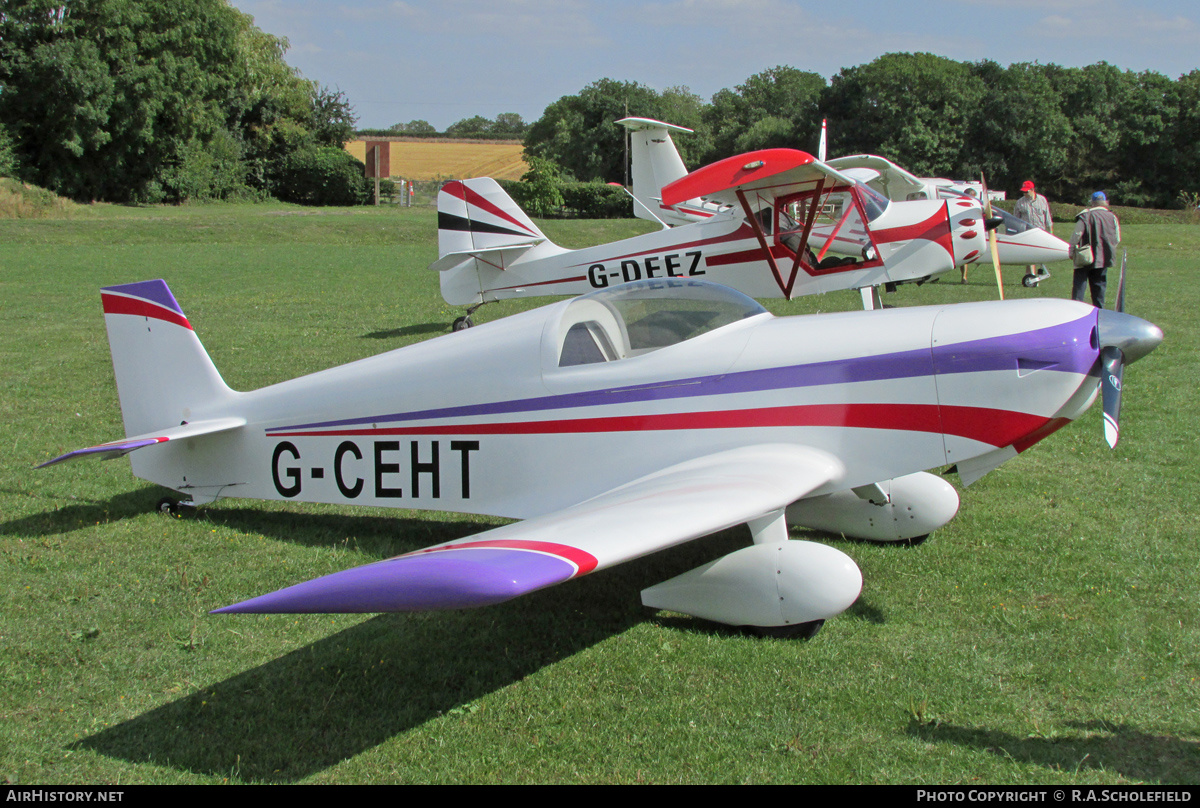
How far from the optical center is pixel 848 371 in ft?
15.9

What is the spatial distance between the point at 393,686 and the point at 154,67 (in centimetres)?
5371

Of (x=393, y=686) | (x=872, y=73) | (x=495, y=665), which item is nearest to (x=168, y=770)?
(x=393, y=686)

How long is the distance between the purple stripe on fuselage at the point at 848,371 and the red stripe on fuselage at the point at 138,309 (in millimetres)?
2272

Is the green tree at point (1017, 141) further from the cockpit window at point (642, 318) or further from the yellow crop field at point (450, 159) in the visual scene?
the cockpit window at point (642, 318)

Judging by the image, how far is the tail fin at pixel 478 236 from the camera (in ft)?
45.7

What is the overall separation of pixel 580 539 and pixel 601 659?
892 millimetres

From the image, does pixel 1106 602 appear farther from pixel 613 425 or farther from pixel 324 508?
pixel 324 508

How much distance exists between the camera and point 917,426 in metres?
4.76

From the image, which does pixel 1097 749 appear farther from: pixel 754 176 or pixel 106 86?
pixel 106 86

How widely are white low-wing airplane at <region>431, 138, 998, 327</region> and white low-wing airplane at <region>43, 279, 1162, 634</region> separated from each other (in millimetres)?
5373

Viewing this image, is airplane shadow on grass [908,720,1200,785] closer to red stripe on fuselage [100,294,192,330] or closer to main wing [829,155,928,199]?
red stripe on fuselage [100,294,192,330]

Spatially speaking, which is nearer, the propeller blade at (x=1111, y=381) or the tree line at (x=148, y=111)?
the propeller blade at (x=1111, y=381)

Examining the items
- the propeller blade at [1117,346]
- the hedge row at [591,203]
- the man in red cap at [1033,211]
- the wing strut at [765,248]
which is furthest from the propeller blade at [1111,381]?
the hedge row at [591,203]
